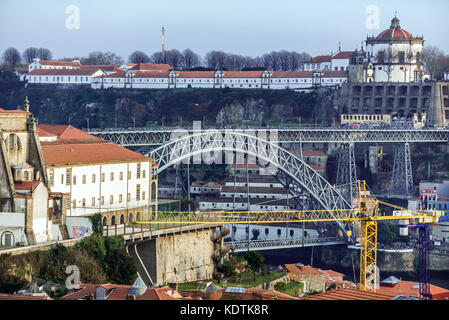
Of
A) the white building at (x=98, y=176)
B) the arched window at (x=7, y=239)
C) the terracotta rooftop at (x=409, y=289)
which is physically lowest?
the terracotta rooftop at (x=409, y=289)

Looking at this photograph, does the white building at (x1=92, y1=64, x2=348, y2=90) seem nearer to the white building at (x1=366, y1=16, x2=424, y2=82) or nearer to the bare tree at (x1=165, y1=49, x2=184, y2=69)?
the white building at (x1=366, y1=16, x2=424, y2=82)

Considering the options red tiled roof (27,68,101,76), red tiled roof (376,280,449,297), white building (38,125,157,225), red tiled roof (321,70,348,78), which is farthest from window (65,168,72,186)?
red tiled roof (27,68,101,76)

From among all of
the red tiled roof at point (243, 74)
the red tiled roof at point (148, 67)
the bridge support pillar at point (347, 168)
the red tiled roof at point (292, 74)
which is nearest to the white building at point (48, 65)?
the red tiled roof at point (148, 67)

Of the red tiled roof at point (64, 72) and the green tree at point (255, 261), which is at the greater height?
the red tiled roof at point (64, 72)

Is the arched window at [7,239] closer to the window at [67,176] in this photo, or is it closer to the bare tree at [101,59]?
the window at [67,176]
